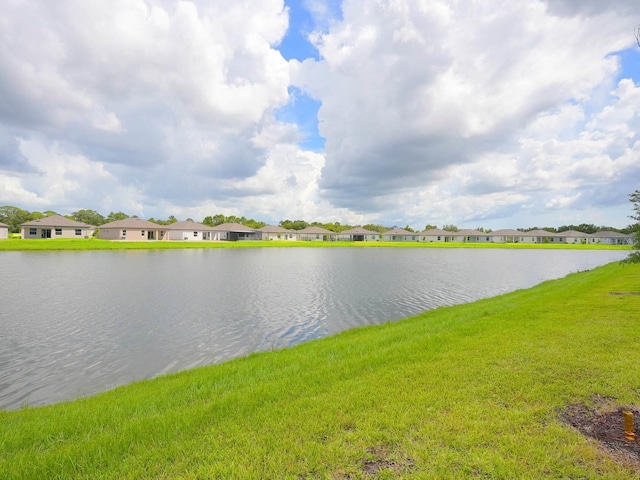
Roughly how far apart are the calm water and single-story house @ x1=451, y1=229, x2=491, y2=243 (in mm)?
93339

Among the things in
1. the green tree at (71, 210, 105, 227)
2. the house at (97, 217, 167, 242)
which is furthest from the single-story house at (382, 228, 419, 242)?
the green tree at (71, 210, 105, 227)

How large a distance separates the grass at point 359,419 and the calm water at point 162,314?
9.04 feet

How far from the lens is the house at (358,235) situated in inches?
4360

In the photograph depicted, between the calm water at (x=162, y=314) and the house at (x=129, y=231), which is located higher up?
the house at (x=129, y=231)

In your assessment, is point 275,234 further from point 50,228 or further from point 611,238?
point 611,238

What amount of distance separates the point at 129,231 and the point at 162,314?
66.4 metres

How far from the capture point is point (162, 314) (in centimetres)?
1460

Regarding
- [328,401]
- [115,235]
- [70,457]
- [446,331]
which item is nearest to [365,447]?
[328,401]

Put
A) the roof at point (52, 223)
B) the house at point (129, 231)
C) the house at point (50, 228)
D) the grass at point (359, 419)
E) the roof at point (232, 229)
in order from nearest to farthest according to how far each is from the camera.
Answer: the grass at point (359, 419) < the roof at point (52, 223) < the house at point (50, 228) < the house at point (129, 231) < the roof at point (232, 229)

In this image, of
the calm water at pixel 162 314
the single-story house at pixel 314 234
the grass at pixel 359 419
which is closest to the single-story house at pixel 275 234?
the single-story house at pixel 314 234

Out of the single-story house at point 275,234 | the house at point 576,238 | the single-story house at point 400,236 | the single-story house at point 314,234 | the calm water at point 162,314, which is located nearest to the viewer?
the calm water at point 162,314

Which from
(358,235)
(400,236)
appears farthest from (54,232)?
(400,236)

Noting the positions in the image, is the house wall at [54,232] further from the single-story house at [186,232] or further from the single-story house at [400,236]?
the single-story house at [400,236]

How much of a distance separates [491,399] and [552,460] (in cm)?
125
